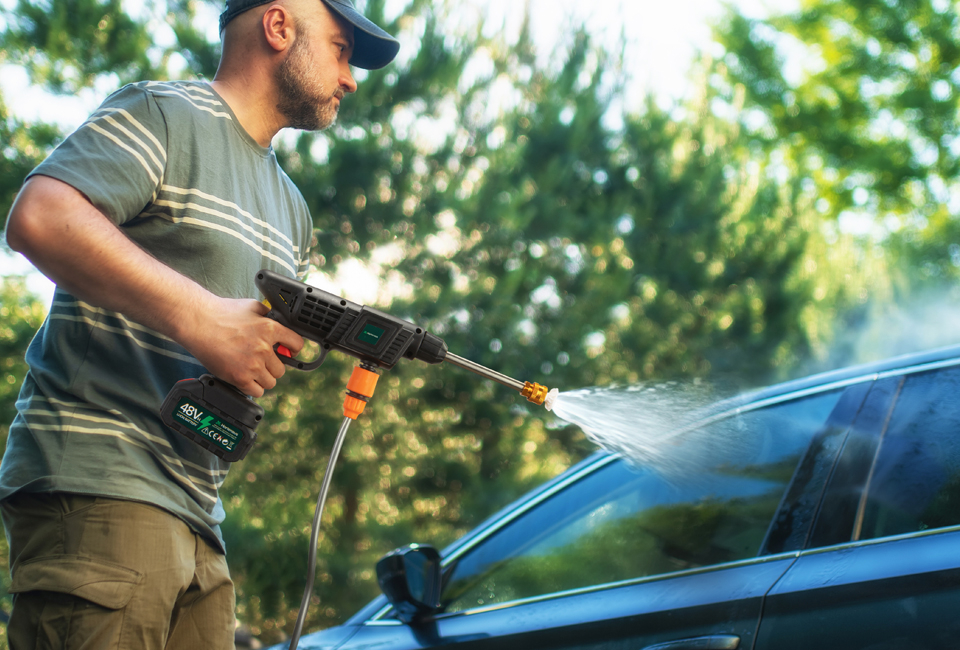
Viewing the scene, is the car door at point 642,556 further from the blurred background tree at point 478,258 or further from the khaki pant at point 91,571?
the blurred background tree at point 478,258

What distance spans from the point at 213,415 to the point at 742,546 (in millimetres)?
1297

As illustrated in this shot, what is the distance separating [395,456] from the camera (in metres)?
7.39

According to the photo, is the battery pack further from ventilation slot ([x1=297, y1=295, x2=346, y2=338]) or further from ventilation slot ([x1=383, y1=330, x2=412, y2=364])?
ventilation slot ([x1=383, y1=330, x2=412, y2=364])

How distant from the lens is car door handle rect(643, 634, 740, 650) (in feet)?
5.16

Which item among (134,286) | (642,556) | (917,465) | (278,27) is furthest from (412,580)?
(278,27)

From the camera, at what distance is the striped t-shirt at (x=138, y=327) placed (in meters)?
1.47

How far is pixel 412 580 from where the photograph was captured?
2.18 meters

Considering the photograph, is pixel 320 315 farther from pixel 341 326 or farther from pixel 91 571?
pixel 91 571

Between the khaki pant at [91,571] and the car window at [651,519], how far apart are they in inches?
38.0

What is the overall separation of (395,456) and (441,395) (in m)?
0.76

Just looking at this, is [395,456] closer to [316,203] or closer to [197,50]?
[316,203]

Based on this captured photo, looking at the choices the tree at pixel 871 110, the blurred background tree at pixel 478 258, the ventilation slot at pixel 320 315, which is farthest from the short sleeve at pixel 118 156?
the tree at pixel 871 110

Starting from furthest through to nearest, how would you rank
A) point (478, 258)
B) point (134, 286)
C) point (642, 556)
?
1. point (478, 258)
2. point (642, 556)
3. point (134, 286)

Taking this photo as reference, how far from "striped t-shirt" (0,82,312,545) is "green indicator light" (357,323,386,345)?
304mm
